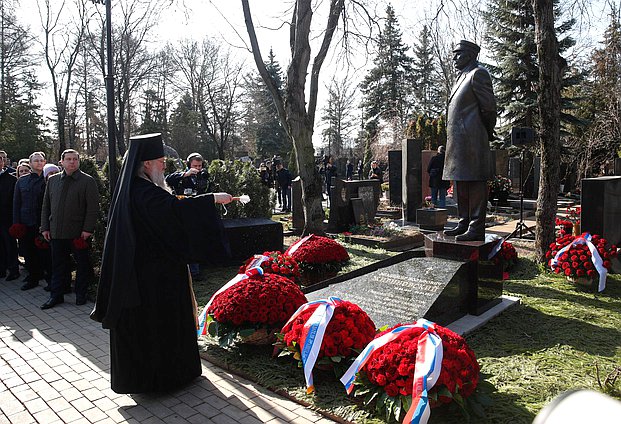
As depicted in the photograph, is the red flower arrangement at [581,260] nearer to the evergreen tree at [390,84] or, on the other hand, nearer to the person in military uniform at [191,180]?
the person in military uniform at [191,180]

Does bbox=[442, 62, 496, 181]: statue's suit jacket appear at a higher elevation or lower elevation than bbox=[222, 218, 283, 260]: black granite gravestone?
higher

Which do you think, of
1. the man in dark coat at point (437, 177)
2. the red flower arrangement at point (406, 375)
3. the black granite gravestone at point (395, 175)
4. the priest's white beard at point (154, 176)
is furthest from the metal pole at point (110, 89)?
the black granite gravestone at point (395, 175)

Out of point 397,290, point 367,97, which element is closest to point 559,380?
point 397,290

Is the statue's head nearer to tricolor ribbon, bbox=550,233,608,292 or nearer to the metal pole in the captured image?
tricolor ribbon, bbox=550,233,608,292

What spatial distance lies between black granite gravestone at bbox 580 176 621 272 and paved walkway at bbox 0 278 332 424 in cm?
627

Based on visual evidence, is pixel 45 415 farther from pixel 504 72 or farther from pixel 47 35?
pixel 47 35

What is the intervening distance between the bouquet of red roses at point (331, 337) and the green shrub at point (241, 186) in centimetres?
681

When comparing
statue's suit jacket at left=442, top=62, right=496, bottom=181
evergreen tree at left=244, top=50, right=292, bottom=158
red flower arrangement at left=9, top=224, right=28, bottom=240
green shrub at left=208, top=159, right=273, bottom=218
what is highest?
evergreen tree at left=244, top=50, right=292, bottom=158

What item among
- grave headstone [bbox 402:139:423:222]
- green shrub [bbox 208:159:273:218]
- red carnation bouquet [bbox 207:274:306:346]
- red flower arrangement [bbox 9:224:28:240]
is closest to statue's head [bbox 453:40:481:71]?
red carnation bouquet [bbox 207:274:306:346]

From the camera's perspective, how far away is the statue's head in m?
5.84

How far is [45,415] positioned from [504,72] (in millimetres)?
27094

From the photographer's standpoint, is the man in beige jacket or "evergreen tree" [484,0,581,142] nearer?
the man in beige jacket

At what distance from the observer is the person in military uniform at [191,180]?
795 centimetres

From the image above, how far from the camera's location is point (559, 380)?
4145 mm
